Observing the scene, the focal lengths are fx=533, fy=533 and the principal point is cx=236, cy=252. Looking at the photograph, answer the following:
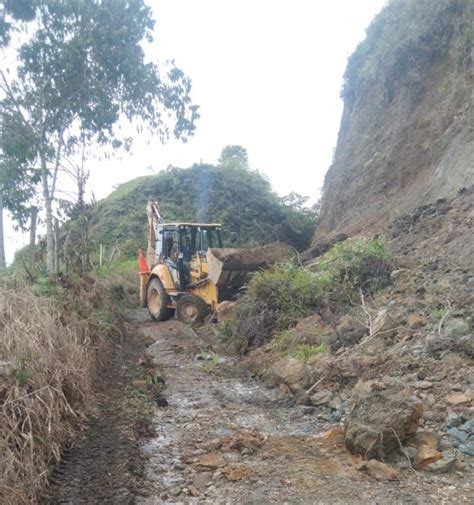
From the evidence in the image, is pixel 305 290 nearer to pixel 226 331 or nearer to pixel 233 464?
pixel 226 331

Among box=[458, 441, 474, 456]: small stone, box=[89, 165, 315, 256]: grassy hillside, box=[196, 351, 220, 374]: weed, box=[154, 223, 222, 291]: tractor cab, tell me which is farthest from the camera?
box=[89, 165, 315, 256]: grassy hillside

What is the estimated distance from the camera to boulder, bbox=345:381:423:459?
429 cm

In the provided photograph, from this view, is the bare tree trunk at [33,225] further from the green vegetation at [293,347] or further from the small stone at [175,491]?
Answer: the small stone at [175,491]

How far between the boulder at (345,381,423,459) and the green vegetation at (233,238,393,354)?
369cm

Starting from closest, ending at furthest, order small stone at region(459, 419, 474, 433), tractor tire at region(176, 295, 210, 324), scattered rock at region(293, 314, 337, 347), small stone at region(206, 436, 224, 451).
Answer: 1. small stone at region(459, 419, 474, 433)
2. small stone at region(206, 436, 224, 451)
3. scattered rock at region(293, 314, 337, 347)
4. tractor tire at region(176, 295, 210, 324)

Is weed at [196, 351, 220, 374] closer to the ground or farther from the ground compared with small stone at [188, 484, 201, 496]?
farther from the ground

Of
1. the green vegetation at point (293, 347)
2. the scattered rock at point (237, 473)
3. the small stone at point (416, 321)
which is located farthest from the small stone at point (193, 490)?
the small stone at point (416, 321)

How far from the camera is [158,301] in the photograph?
520 inches

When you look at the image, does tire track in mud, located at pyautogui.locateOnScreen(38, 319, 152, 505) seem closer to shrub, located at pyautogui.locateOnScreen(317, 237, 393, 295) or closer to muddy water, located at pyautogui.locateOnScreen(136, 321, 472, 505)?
muddy water, located at pyautogui.locateOnScreen(136, 321, 472, 505)

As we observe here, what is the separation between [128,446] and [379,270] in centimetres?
527

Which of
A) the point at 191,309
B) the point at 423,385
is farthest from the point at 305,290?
the point at 191,309

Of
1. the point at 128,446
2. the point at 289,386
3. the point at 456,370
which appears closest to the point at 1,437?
the point at 128,446

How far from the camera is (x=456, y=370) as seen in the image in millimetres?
5367

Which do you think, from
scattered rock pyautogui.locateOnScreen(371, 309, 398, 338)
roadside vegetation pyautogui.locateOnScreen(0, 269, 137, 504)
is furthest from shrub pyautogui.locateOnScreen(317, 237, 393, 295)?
roadside vegetation pyautogui.locateOnScreen(0, 269, 137, 504)
